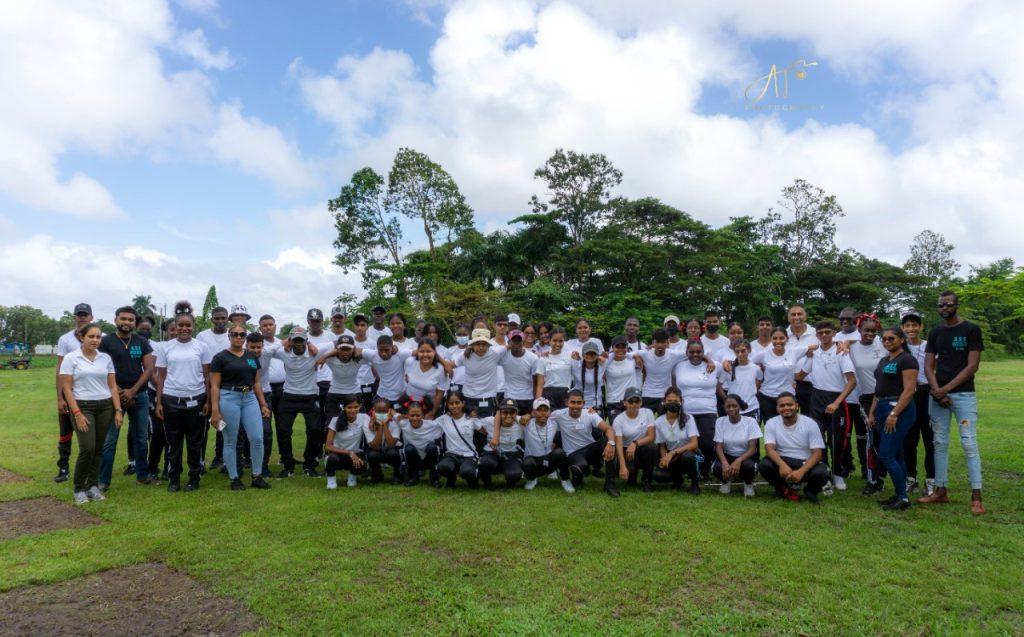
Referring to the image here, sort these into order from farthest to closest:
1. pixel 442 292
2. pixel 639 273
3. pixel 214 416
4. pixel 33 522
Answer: pixel 639 273, pixel 442 292, pixel 214 416, pixel 33 522

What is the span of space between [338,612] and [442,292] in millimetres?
26032

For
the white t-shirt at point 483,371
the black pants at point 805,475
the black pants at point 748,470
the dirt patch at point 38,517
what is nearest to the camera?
the dirt patch at point 38,517

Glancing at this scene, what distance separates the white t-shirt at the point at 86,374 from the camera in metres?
6.48

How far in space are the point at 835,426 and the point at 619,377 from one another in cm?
269

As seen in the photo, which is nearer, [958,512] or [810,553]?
[810,553]

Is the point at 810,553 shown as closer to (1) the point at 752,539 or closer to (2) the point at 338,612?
(1) the point at 752,539

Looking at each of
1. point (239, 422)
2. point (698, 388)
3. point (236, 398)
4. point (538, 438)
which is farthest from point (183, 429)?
point (698, 388)

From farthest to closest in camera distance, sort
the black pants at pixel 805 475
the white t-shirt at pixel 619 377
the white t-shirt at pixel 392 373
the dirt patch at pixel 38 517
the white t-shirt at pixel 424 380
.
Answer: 1. the white t-shirt at pixel 392 373
2. the white t-shirt at pixel 424 380
3. the white t-shirt at pixel 619 377
4. the black pants at pixel 805 475
5. the dirt patch at pixel 38 517

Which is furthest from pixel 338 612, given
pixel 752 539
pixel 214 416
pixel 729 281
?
pixel 729 281

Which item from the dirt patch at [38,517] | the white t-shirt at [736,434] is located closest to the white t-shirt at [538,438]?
the white t-shirt at [736,434]

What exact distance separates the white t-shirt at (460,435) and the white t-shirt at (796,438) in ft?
11.5

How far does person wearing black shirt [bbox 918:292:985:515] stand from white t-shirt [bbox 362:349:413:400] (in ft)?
20.8

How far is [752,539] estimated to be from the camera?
5199 millimetres

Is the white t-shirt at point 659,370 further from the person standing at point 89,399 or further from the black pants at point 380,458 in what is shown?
the person standing at point 89,399
